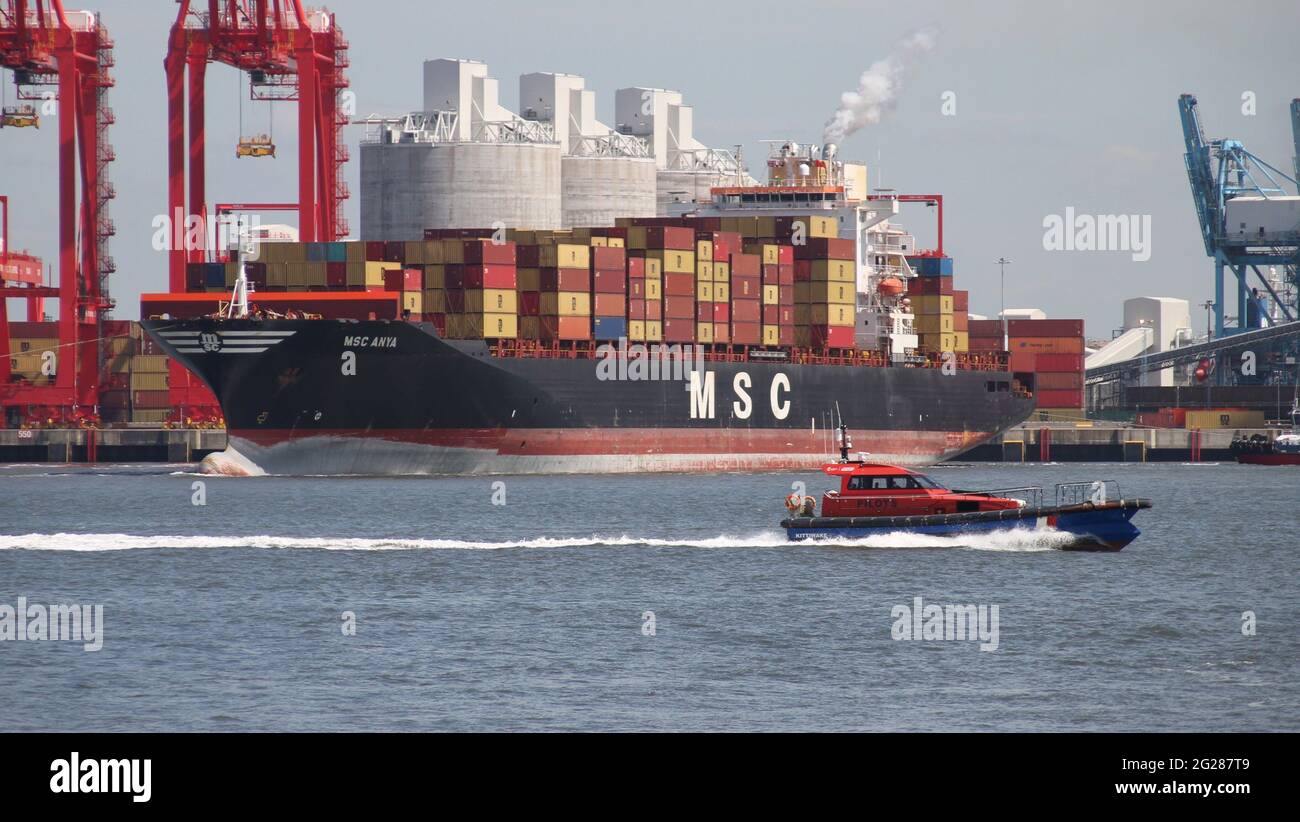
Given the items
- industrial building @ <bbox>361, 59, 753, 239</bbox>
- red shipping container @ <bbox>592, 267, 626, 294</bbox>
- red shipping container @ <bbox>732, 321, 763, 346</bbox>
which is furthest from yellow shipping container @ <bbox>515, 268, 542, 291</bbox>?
industrial building @ <bbox>361, 59, 753, 239</bbox>

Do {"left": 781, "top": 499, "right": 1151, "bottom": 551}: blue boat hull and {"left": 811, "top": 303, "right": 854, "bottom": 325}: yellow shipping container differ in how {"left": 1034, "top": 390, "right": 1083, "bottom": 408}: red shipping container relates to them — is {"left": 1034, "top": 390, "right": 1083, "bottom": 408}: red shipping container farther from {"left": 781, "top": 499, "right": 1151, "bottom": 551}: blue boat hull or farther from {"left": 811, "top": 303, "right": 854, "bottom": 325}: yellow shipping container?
{"left": 781, "top": 499, "right": 1151, "bottom": 551}: blue boat hull

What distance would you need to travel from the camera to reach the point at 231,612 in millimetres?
34344

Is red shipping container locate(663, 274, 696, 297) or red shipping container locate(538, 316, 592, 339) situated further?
red shipping container locate(663, 274, 696, 297)

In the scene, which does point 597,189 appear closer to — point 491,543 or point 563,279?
point 563,279

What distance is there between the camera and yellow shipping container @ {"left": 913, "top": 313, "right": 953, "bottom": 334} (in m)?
99.2

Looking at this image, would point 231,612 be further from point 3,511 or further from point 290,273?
point 290,273

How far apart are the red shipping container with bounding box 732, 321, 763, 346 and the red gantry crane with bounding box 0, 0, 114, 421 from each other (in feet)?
111

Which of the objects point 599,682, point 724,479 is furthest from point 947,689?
point 724,479

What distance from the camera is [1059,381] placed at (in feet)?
421

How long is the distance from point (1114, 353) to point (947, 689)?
168229 millimetres

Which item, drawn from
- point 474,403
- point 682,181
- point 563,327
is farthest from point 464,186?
point 474,403

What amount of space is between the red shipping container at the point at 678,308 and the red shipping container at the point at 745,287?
8.54 feet

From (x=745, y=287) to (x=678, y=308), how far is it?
4.15 metres

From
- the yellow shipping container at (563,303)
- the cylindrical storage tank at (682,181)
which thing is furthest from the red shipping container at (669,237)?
the cylindrical storage tank at (682,181)
